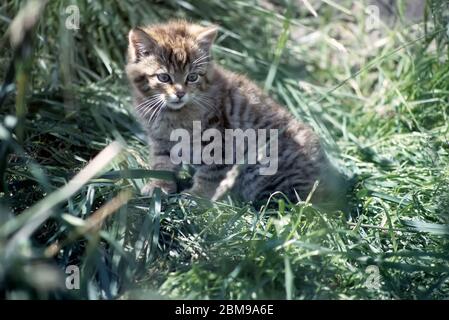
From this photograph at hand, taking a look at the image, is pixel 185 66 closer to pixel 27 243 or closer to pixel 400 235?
pixel 400 235

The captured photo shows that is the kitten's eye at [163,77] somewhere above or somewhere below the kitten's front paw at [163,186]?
above

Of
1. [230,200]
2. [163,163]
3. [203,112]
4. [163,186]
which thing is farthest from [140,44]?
[230,200]

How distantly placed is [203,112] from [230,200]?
0.47m

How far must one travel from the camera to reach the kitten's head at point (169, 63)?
10.2ft

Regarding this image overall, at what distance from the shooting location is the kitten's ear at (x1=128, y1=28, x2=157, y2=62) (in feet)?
10.1

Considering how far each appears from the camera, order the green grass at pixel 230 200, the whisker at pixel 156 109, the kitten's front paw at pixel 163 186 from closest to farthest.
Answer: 1. the green grass at pixel 230 200
2. the kitten's front paw at pixel 163 186
3. the whisker at pixel 156 109

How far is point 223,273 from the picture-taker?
2.20m

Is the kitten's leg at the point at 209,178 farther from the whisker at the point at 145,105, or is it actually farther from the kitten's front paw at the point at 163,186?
the whisker at the point at 145,105

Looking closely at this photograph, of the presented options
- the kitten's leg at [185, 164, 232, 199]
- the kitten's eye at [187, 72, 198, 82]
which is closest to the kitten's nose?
the kitten's eye at [187, 72, 198, 82]

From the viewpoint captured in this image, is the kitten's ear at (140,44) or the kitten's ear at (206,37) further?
the kitten's ear at (206,37)

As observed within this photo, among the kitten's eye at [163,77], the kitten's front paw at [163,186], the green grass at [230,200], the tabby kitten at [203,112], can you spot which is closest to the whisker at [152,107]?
the tabby kitten at [203,112]

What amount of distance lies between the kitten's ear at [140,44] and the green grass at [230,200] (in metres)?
0.39

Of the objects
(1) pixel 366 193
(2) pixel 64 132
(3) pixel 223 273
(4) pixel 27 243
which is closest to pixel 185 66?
(2) pixel 64 132

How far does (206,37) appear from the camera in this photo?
3.22 m
